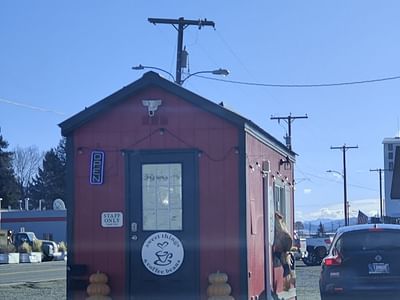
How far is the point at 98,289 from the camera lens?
1353cm

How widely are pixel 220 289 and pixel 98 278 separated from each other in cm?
198

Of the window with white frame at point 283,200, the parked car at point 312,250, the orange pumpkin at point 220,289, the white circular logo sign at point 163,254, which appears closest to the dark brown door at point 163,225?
the white circular logo sign at point 163,254

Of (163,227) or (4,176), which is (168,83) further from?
(4,176)

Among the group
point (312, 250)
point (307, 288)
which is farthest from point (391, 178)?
point (307, 288)

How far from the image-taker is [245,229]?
1335 cm

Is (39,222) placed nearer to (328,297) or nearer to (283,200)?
(283,200)

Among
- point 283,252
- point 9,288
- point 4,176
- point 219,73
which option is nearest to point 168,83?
point 283,252

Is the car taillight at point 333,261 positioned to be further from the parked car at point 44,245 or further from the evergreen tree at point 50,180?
the evergreen tree at point 50,180

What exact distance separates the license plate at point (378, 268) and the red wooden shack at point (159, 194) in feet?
6.88

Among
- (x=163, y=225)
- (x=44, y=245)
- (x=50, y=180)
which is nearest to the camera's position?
(x=163, y=225)

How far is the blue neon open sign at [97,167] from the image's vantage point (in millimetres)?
13875

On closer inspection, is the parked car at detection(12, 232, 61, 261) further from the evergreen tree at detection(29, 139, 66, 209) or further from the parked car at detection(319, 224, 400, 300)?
the parked car at detection(319, 224, 400, 300)

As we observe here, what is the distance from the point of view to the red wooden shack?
13.5 m

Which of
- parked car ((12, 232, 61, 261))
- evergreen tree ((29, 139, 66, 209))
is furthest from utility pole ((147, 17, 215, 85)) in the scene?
evergreen tree ((29, 139, 66, 209))
